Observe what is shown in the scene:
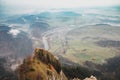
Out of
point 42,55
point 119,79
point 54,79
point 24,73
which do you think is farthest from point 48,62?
point 119,79

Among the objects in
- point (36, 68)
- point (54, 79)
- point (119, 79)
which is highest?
point (36, 68)

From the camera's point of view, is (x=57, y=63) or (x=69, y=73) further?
(x=69, y=73)

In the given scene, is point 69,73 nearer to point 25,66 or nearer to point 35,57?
point 35,57

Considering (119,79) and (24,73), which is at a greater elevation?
(24,73)

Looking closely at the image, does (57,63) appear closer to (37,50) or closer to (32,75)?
(37,50)

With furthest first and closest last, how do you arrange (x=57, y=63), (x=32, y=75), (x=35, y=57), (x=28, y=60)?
(x=57, y=63), (x=35, y=57), (x=28, y=60), (x=32, y=75)

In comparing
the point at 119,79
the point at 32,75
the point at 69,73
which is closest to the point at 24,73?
the point at 32,75

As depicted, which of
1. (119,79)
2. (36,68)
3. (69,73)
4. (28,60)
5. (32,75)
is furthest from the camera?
(119,79)
